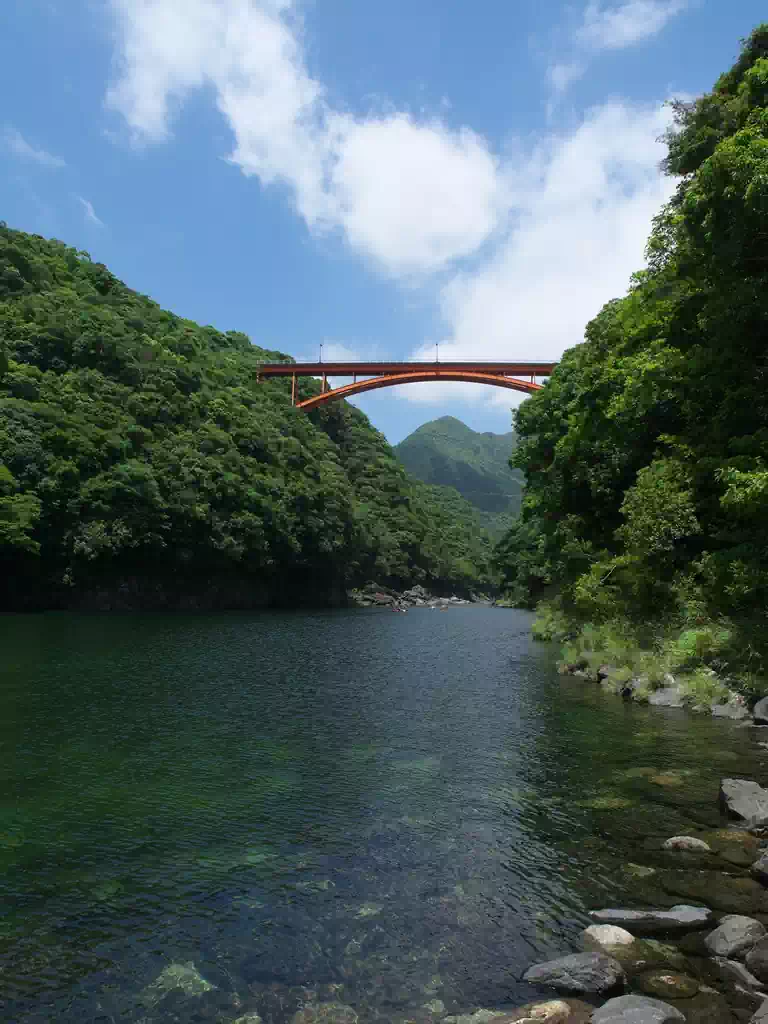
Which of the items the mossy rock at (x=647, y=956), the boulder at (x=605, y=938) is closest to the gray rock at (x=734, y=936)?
the mossy rock at (x=647, y=956)

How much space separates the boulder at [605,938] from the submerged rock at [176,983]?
10.0 ft

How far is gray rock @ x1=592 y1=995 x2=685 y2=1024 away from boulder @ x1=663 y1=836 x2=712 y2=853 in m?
2.99

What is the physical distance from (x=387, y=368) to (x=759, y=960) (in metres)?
70.7

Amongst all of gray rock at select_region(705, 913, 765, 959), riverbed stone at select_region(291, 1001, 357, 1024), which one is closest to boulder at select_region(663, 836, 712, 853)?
gray rock at select_region(705, 913, 765, 959)

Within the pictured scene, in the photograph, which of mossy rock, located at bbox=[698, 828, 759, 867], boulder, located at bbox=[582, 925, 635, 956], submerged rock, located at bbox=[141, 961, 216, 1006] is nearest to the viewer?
submerged rock, located at bbox=[141, 961, 216, 1006]

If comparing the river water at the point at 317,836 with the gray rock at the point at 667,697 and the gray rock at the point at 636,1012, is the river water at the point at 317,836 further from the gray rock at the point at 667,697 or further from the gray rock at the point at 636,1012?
the gray rock at the point at 667,697

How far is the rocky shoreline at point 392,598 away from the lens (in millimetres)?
75000

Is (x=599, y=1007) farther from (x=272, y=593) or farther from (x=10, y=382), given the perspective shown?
(x=272, y=593)

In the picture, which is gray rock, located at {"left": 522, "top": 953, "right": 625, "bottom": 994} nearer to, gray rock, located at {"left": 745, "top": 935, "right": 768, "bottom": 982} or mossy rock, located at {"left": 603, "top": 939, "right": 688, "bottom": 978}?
mossy rock, located at {"left": 603, "top": 939, "right": 688, "bottom": 978}

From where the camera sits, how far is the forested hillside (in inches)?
1763

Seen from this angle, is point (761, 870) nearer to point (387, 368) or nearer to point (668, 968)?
point (668, 968)

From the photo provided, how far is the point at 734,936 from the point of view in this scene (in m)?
5.37

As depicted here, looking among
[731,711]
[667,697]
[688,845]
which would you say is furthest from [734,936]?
[667,697]

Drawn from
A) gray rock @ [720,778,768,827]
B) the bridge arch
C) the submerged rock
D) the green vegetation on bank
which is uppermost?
the bridge arch
